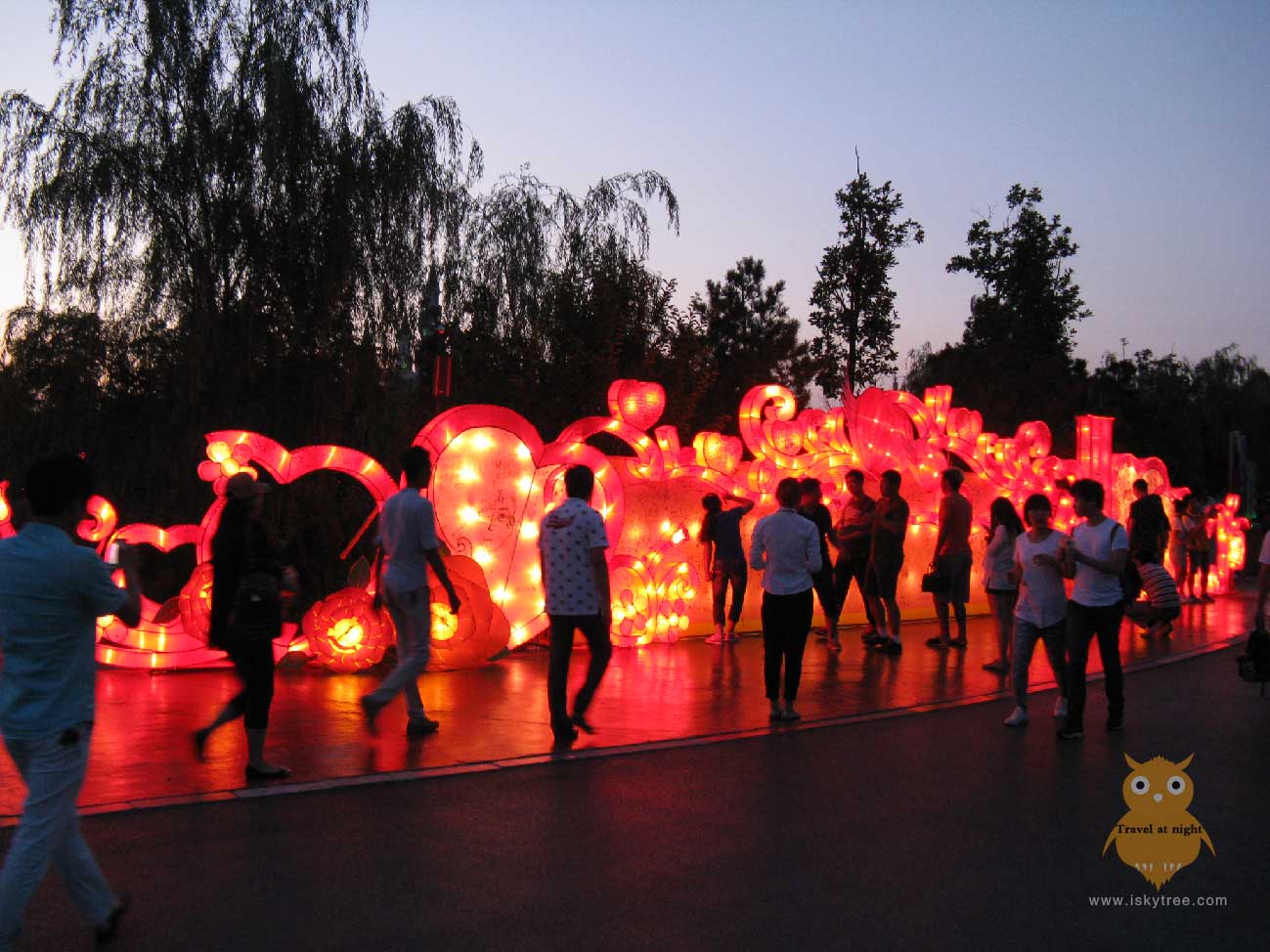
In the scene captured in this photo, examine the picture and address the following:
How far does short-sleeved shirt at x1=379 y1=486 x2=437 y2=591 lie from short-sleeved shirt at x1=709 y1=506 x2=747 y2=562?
5.77m

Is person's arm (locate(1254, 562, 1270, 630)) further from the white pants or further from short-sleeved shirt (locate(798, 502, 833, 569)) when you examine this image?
the white pants

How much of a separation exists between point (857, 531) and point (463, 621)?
4.64 metres

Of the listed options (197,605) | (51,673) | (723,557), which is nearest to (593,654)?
(197,605)

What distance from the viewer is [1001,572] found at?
11648 millimetres

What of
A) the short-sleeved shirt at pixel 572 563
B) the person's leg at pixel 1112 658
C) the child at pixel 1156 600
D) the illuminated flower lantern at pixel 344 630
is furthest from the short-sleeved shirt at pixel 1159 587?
the illuminated flower lantern at pixel 344 630

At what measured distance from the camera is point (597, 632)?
823 cm

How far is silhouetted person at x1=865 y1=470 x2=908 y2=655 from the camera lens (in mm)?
13352

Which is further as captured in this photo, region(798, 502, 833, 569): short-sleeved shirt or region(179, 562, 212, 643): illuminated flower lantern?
region(798, 502, 833, 569): short-sleeved shirt

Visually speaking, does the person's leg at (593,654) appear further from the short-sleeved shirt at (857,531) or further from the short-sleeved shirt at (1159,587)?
the short-sleeved shirt at (1159,587)

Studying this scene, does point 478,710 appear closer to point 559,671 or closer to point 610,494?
point 559,671

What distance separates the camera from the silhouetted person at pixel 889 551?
1335 centimetres

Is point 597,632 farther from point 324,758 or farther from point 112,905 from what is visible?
point 112,905

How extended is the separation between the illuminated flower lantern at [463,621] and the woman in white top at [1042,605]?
4742 mm

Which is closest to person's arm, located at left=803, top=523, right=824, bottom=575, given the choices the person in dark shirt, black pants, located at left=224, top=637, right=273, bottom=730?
black pants, located at left=224, top=637, right=273, bottom=730
